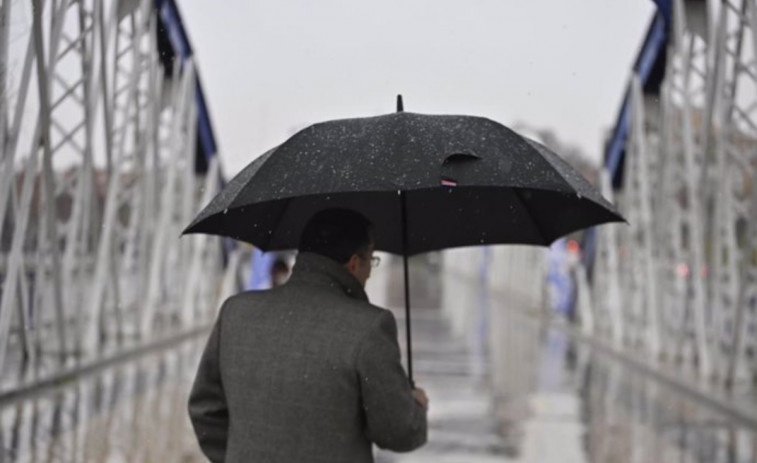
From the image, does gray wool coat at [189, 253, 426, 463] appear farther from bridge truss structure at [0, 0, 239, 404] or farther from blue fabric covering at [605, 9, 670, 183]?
blue fabric covering at [605, 9, 670, 183]

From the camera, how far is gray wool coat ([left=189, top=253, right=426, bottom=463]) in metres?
3.21

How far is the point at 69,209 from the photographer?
741 inches

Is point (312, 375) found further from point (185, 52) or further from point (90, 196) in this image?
point (185, 52)

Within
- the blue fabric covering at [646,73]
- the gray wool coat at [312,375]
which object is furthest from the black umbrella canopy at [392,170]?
the blue fabric covering at [646,73]

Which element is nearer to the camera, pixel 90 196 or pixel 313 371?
pixel 313 371

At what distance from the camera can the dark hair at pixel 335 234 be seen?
3.42 meters

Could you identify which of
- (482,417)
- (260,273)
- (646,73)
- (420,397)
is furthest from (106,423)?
(646,73)

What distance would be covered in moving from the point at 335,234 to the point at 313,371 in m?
0.42

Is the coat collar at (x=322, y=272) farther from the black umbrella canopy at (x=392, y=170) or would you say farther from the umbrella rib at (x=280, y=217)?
the umbrella rib at (x=280, y=217)

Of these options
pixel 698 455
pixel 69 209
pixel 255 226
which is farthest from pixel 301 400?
pixel 69 209

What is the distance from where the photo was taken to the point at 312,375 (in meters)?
3.24

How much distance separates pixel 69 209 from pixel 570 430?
10.4 meters

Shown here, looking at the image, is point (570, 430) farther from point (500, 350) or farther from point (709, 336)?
point (500, 350)

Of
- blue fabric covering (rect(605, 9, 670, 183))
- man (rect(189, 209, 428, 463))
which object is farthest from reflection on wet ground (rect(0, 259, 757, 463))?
man (rect(189, 209, 428, 463))
